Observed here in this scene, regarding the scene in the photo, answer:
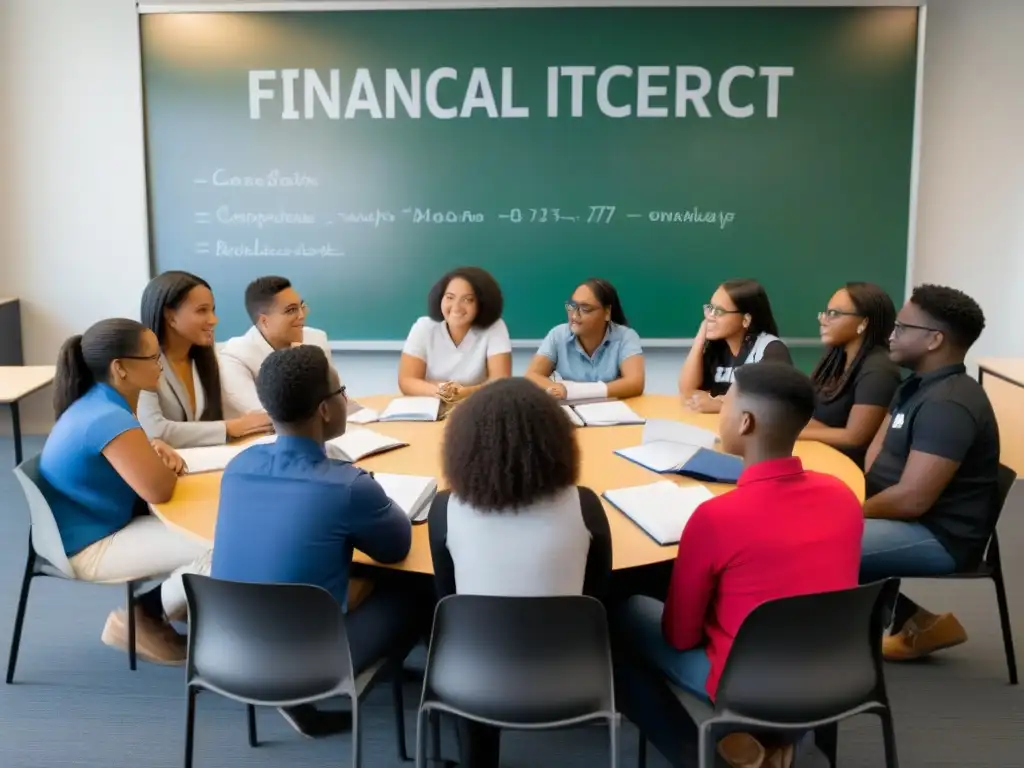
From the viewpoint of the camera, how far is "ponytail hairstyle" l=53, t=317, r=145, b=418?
2562mm

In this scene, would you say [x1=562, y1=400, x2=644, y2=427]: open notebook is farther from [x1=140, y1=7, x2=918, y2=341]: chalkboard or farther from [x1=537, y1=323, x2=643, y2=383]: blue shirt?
[x1=140, y1=7, x2=918, y2=341]: chalkboard

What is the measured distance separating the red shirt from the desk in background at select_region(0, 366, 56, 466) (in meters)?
2.96

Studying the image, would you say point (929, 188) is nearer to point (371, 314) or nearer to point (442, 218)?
point (442, 218)

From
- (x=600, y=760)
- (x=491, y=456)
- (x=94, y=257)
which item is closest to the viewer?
(x=491, y=456)

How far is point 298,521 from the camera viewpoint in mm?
1916

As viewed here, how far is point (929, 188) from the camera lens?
490 cm

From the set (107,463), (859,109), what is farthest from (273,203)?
(859,109)

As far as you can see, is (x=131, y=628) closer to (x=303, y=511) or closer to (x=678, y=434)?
(x=303, y=511)

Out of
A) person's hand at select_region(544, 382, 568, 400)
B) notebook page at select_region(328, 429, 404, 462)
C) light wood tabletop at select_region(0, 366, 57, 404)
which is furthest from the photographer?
light wood tabletop at select_region(0, 366, 57, 404)

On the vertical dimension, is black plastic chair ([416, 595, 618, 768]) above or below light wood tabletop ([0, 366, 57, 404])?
below

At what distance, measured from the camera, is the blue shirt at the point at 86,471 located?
2471 millimetres

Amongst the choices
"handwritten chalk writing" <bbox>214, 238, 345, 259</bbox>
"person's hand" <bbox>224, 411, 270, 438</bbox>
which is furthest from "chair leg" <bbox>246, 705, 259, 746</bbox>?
"handwritten chalk writing" <bbox>214, 238, 345, 259</bbox>

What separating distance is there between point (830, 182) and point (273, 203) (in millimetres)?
2994

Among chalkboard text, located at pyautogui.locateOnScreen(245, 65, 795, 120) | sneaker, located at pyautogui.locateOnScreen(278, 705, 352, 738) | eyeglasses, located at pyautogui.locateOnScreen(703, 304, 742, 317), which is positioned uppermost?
chalkboard text, located at pyautogui.locateOnScreen(245, 65, 795, 120)
